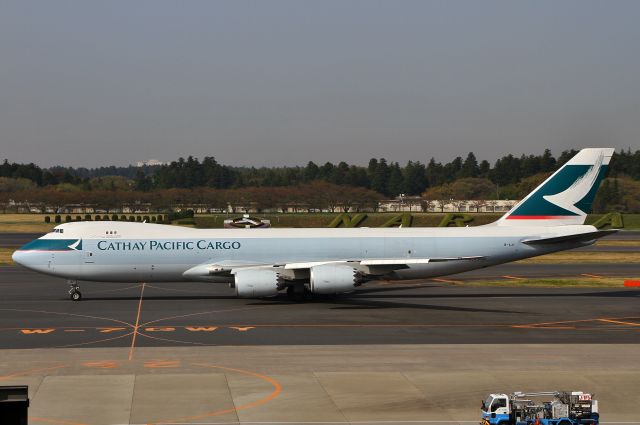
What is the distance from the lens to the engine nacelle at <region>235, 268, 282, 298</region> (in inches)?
1794

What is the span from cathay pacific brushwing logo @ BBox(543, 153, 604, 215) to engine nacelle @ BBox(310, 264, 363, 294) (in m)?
13.3

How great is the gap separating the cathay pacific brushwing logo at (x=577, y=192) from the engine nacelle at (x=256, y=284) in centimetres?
1707

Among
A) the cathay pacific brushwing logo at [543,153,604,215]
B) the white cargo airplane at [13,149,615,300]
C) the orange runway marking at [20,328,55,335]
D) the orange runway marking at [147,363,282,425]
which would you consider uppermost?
the cathay pacific brushwing logo at [543,153,604,215]

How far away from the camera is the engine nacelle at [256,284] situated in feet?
149

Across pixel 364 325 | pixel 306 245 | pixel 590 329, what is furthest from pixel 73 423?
pixel 306 245

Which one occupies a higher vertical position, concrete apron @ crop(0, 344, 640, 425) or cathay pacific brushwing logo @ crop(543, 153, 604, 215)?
cathay pacific brushwing logo @ crop(543, 153, 604, 215)

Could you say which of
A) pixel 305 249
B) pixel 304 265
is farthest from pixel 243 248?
pixel 304 265

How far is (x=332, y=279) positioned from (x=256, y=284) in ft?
12.9

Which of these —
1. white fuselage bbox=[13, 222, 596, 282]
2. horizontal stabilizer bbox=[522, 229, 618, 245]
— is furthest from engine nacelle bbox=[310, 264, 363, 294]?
horizontal stabilizer bbox=[522, 229, 618, 245]

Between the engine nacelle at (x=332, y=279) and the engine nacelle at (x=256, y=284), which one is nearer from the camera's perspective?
the engine nacelle at (x=256, y=284)

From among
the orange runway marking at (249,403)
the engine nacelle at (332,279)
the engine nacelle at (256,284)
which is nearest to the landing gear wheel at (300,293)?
the engine nacelle at (332,279)

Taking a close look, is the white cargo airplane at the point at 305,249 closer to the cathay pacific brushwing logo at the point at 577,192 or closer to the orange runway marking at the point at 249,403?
the cathay pacific brushwing logo at the point at 577,192

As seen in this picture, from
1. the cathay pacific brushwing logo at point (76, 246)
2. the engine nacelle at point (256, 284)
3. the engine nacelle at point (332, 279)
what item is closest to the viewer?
the engine nacelle at point (256, 284)

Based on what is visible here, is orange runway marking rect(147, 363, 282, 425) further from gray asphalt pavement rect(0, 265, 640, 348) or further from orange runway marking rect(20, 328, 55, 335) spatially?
orange runway marking rect(20, 328, 55, 335)
